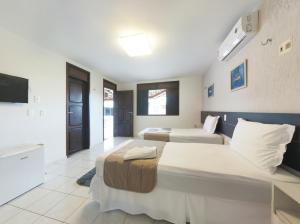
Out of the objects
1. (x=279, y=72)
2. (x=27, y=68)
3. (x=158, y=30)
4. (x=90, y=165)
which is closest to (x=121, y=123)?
(x=90, y=165)

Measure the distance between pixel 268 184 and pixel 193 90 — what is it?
4437mm

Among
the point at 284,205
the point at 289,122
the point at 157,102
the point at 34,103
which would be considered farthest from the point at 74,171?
the point at 157,102

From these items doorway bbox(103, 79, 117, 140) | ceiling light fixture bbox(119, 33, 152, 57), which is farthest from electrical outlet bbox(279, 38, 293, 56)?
doorway bbox(103, 79, 117, 140)

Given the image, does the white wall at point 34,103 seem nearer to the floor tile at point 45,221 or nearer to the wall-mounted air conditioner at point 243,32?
the floor tile at point 45,221

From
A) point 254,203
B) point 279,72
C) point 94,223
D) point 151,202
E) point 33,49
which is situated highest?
point 33,49

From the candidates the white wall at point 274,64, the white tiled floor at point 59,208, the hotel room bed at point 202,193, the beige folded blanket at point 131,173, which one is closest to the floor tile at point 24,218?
the white tiled floor at point 59,208

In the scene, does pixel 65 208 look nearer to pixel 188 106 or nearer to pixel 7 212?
pixel 7 212

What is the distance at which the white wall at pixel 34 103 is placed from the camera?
2.18 metres

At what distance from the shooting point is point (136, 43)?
251cm

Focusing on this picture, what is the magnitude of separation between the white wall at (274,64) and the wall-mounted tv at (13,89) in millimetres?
3402

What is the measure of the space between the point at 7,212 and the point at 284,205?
A: 257 cm

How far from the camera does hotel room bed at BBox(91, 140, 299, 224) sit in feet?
3.83

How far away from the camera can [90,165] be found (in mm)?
2936

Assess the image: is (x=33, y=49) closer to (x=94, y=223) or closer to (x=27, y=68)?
(x=27, y=68)
